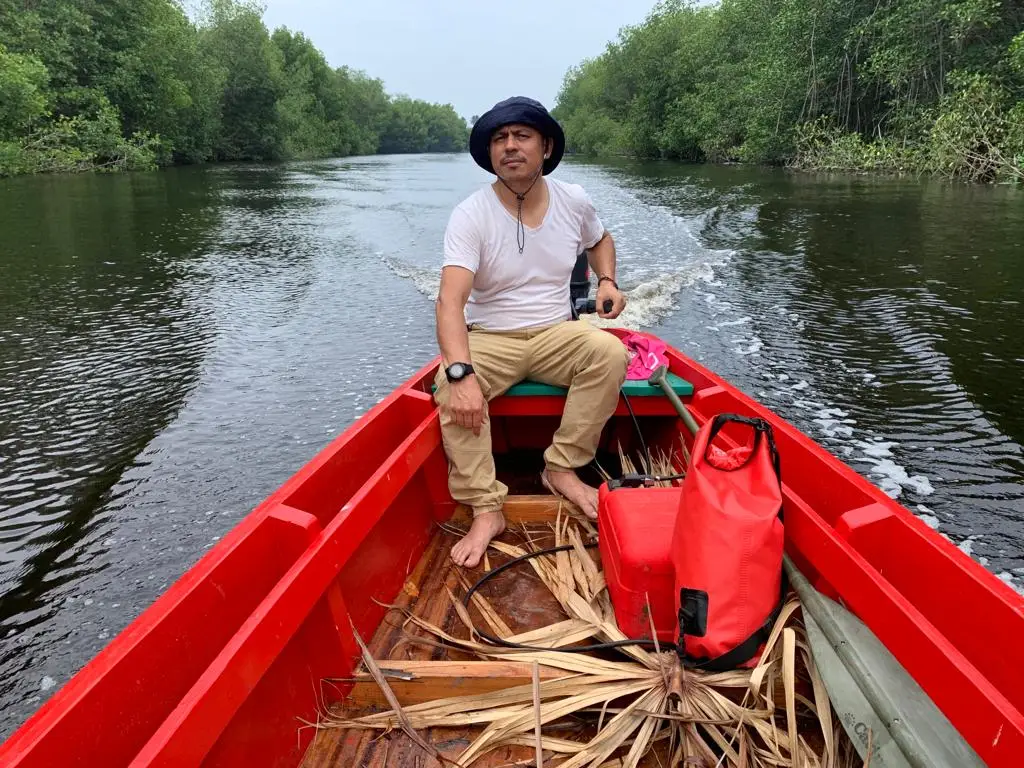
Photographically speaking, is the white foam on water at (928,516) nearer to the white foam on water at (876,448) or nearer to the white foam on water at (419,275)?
the white foam on water at (876,448)

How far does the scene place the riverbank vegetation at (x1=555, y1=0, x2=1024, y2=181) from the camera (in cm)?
1798

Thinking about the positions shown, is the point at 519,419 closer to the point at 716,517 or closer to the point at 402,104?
the point at 716,517

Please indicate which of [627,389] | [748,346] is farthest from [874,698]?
[748,346]

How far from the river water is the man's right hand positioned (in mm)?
2017

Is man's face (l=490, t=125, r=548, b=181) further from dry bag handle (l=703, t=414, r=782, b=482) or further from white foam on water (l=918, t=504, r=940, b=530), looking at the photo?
white foam on water (l=918, t=504, r=940, b=530)

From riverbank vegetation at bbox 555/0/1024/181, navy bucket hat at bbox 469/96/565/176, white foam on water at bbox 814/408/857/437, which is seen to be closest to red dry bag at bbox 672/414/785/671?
navy bucket hat at bbox 469/96/565/176

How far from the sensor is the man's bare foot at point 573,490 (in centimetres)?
280

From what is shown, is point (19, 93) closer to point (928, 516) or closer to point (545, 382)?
point (545, 382)

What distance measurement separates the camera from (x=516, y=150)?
271 centimetres

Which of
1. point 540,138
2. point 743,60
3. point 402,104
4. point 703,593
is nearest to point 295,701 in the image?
point 703,593

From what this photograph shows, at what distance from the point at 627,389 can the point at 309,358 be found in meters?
4.38

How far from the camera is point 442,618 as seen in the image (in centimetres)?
227

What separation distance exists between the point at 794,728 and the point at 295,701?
49.5 inches

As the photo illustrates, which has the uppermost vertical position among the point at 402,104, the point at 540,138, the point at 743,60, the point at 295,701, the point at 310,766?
the point at 402,104
